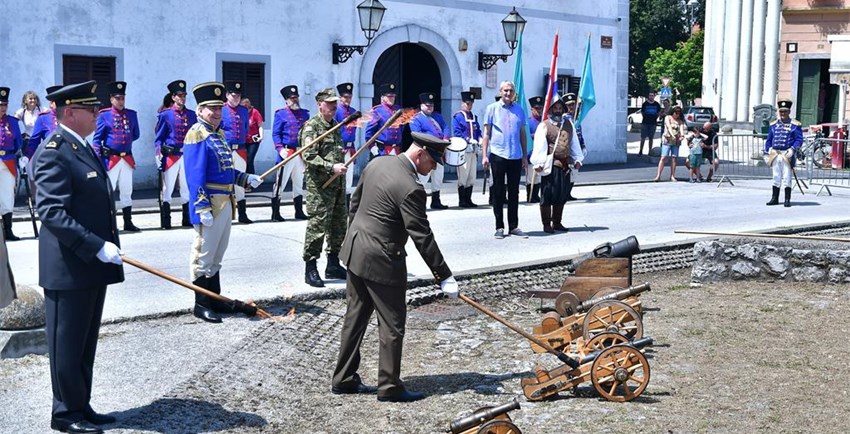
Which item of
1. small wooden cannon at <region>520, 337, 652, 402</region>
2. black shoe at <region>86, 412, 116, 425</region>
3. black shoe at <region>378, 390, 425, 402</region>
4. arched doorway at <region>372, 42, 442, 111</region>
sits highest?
arched doorway at <region>372, 42, 442, 111</region>

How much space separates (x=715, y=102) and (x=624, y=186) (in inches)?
759

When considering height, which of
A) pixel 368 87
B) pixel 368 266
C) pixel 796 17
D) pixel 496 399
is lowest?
pixel 496 399

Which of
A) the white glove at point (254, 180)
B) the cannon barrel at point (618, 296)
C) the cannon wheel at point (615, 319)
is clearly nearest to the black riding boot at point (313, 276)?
the white glove at point (254, 180)

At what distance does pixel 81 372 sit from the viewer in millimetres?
6145

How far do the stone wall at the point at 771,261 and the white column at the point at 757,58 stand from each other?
26.8 m

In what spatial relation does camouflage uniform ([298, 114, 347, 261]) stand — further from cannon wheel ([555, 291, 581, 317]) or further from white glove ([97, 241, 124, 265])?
white glove ([97, 241, 124, 265])

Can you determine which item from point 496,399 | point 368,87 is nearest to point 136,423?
point 496,399

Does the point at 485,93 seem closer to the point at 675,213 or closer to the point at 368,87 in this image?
the point at 368,87

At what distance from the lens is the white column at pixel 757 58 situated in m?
37.0

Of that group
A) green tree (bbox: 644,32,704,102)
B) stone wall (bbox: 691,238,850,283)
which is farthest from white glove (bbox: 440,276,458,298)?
green tree (bbox: 644,32,704,102)

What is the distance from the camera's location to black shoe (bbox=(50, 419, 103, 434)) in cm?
604

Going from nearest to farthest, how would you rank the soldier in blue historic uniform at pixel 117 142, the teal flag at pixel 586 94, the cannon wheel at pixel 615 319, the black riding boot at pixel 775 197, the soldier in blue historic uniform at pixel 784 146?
the cannon wheel at pixel 615 319, the soldier in blue historic uniform at pixel 117 142, the teal flag at pixel 586 94, the soldier in blue historic uniform at pixel 784 146, the black riding boot at pixel 775 197

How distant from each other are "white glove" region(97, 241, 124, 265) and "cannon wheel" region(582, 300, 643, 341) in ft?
11.6

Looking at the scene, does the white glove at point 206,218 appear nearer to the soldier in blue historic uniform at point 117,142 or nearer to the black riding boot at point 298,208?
the soldier in blue historic uniform at point 117,142
